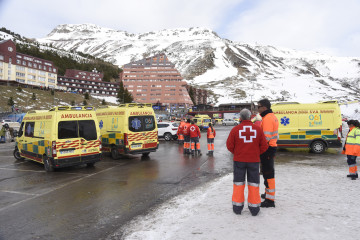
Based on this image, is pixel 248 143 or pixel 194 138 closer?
pixel 248 143

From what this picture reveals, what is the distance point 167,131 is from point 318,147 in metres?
12.4

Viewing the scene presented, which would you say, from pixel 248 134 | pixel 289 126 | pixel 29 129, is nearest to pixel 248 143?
pixel 248 134

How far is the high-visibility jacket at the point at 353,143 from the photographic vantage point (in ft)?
24.4

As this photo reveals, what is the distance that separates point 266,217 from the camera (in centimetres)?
445

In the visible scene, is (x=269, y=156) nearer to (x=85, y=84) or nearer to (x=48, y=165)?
(x=48, y=165)

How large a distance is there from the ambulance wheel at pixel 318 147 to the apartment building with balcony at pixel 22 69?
305ft

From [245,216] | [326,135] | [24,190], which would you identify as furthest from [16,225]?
[326,135]

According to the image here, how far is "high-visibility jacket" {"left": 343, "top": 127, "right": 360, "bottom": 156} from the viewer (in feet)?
24.4

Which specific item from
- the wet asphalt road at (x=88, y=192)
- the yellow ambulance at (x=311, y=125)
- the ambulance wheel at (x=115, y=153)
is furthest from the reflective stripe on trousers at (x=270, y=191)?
the yellow ambulance at (x=311, y=125)

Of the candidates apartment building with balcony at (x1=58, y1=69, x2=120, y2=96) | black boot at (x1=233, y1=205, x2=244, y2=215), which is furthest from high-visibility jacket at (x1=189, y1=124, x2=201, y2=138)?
apartment building with balcony at (x1=58, y1=69, x2=120, y2=96)

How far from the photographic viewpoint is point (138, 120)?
12.0 metres

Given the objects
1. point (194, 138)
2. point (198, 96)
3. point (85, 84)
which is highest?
point (85, 84)

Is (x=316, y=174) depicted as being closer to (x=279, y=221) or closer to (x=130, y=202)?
(x=279, y=221)

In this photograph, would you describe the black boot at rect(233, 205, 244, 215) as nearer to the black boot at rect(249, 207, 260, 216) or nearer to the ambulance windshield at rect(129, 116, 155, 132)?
the black boot at rect(249, 207, 260, 216)
